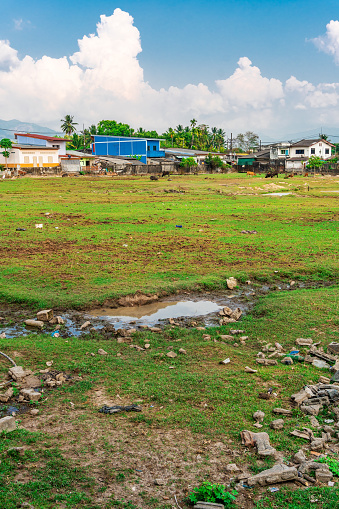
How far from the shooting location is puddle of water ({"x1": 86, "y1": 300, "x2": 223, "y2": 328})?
11297 millimetres

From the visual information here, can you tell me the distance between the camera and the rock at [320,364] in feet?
27.6

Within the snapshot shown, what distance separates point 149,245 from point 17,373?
36.4 ft

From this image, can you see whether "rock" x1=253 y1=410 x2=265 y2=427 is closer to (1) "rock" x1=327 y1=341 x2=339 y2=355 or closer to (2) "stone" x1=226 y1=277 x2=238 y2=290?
(1) "rock" x1=327 y1=341 x2=339 y2=355

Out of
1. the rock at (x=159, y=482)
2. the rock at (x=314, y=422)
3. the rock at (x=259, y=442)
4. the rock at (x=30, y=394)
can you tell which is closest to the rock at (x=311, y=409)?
the rock at (x=314, y=422)

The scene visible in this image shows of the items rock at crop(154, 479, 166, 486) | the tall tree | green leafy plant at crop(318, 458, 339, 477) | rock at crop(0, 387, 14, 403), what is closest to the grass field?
rock at crop(154, 479, 166, 486)

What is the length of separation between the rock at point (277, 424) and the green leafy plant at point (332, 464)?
0.86 m

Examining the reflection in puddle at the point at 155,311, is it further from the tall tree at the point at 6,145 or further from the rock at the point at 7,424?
the tall tree at the point at 6,145

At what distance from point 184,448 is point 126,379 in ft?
7.00

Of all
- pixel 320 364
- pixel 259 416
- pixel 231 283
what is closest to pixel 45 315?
pixel 231 283

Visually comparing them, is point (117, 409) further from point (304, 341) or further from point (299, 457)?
point (304, 341)

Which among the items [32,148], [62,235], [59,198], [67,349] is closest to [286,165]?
[32,148]

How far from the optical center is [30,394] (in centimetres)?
724

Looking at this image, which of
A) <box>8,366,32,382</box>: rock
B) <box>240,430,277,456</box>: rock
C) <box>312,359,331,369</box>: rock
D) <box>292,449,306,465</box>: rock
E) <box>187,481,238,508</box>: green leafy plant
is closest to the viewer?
<box>187,481,238,508</box>: green leafy plant

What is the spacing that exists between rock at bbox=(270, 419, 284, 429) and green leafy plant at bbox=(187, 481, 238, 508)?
1479 mm
